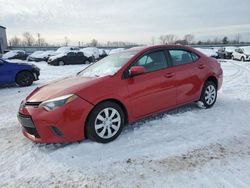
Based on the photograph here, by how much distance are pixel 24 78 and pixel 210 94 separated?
746cm

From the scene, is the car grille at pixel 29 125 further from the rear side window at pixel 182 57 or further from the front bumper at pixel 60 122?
the rear side window at pixel 182 57

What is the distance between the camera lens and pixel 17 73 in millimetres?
9992

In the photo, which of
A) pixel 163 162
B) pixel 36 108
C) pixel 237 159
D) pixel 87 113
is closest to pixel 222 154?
pixel 237 159

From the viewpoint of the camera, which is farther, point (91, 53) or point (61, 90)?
point (91, 53)

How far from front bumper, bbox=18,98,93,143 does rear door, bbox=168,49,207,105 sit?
2.12 m

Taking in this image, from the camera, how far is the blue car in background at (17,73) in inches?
382

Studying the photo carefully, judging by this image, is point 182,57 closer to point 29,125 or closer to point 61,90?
point 61,90

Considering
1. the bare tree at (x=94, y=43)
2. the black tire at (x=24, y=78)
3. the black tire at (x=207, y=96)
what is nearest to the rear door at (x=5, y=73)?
the black tire at (x=24, y=78)

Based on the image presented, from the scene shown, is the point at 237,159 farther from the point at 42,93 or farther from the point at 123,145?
the point at 42,93

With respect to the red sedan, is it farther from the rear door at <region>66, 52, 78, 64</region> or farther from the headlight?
the rear door at <region>66, 52, 78, 64</region>

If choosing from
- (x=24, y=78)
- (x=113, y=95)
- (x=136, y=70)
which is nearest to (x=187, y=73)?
(x=136, y=70)

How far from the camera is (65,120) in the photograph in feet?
12.1

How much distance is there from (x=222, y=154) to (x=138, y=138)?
1.33 meters

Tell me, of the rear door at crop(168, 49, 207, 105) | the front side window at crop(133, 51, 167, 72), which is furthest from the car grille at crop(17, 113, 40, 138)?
the rear door at crop(168, 49, 207, 105)
